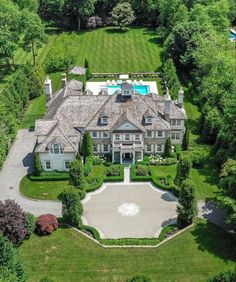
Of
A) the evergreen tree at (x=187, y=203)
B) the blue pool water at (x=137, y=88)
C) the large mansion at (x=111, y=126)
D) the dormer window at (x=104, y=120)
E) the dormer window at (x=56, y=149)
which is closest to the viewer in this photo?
the evergreen tree at (x=187, y=203)

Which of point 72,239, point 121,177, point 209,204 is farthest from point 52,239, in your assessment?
point 209,204

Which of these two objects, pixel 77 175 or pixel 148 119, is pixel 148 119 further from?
pixel 77 175

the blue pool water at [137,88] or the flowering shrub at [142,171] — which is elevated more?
the flowering shrub at [142,171]

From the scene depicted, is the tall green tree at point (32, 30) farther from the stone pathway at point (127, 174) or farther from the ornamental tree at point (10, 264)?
the ornamental tree at point (10, 264)

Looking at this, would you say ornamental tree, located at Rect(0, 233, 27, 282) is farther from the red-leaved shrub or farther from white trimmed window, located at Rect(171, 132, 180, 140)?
white trimmed window, located at Rect(171, 132, 180, 140)

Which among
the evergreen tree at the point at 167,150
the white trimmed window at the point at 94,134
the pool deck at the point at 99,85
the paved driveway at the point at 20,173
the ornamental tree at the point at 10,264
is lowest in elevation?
the pool deck at the point at 99,85

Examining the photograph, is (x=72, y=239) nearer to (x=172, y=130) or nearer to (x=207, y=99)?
(x=172, y=130)

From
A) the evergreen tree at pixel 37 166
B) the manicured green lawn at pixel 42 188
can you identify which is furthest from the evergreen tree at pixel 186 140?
the evergreen tree at pixel 37 166
